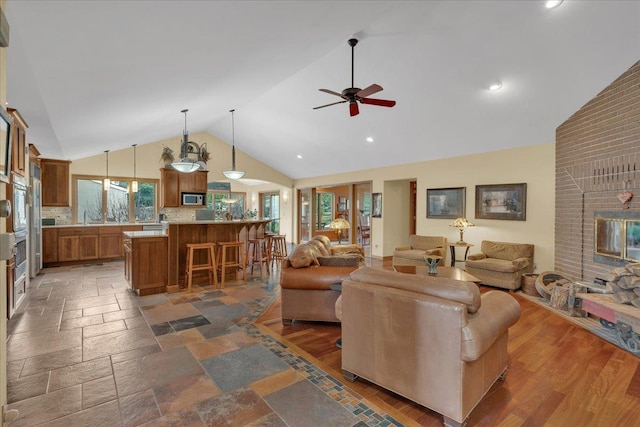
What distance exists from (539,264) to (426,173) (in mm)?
2848

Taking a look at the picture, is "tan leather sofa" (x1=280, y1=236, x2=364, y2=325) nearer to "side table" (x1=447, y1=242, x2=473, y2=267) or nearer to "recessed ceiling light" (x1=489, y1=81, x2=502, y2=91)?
"recessed ceiling light" (x1=489, y1=81, x2=502, y2=91)

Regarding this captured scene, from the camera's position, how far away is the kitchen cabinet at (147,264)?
4.80m

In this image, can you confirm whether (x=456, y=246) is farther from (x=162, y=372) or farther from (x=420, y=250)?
(x=162, y=372)

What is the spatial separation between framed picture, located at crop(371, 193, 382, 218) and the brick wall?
3.93 meters

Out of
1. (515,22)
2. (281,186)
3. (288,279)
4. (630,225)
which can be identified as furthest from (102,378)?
(281,186)

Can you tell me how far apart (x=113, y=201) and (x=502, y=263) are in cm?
912

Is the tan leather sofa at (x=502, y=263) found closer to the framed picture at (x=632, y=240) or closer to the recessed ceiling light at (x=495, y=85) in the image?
the framed picture at (x=632, y=240)

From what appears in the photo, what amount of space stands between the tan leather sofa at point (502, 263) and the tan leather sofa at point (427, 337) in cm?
324

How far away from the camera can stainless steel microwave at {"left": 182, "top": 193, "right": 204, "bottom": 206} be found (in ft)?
28.9

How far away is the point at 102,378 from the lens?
252 cm

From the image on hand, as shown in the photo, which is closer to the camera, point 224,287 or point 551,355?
point 551,355

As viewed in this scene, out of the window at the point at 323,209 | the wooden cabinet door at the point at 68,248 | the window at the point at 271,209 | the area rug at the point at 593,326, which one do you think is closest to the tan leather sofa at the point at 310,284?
the area rug at the point at 593,326

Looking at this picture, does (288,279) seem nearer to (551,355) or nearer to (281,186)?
(551,355)

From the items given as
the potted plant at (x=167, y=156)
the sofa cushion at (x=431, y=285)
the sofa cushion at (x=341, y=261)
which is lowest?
the sofa cushion at (x=341, y=261)
